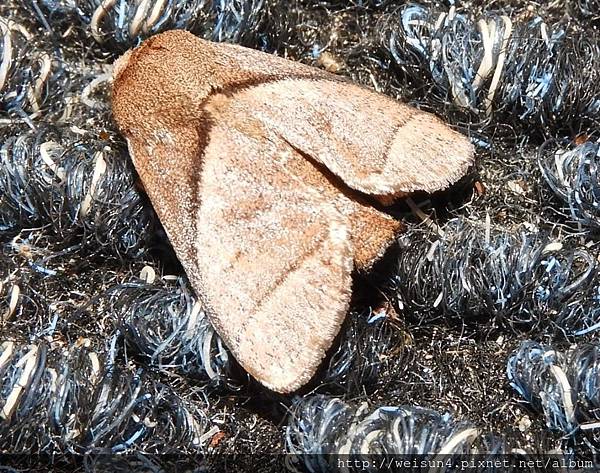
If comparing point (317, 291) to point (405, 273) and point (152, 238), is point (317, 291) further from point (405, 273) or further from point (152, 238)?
point (152, 238)

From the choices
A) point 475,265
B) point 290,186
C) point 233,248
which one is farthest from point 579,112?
point 233,248

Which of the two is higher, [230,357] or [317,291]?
[317,291]

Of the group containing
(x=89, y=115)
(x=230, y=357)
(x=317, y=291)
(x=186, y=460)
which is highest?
(x=89, y=115)

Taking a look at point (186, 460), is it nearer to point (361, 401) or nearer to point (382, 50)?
point (361, 401)

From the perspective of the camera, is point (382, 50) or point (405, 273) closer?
point (405, 273)

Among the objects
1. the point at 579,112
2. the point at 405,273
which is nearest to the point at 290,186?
A: the point at 405,273

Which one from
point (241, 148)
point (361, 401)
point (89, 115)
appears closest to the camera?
point (361, 401)

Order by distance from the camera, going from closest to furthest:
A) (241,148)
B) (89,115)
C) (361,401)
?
1. (361,401)
2. (241,148)
3. (89,115)
